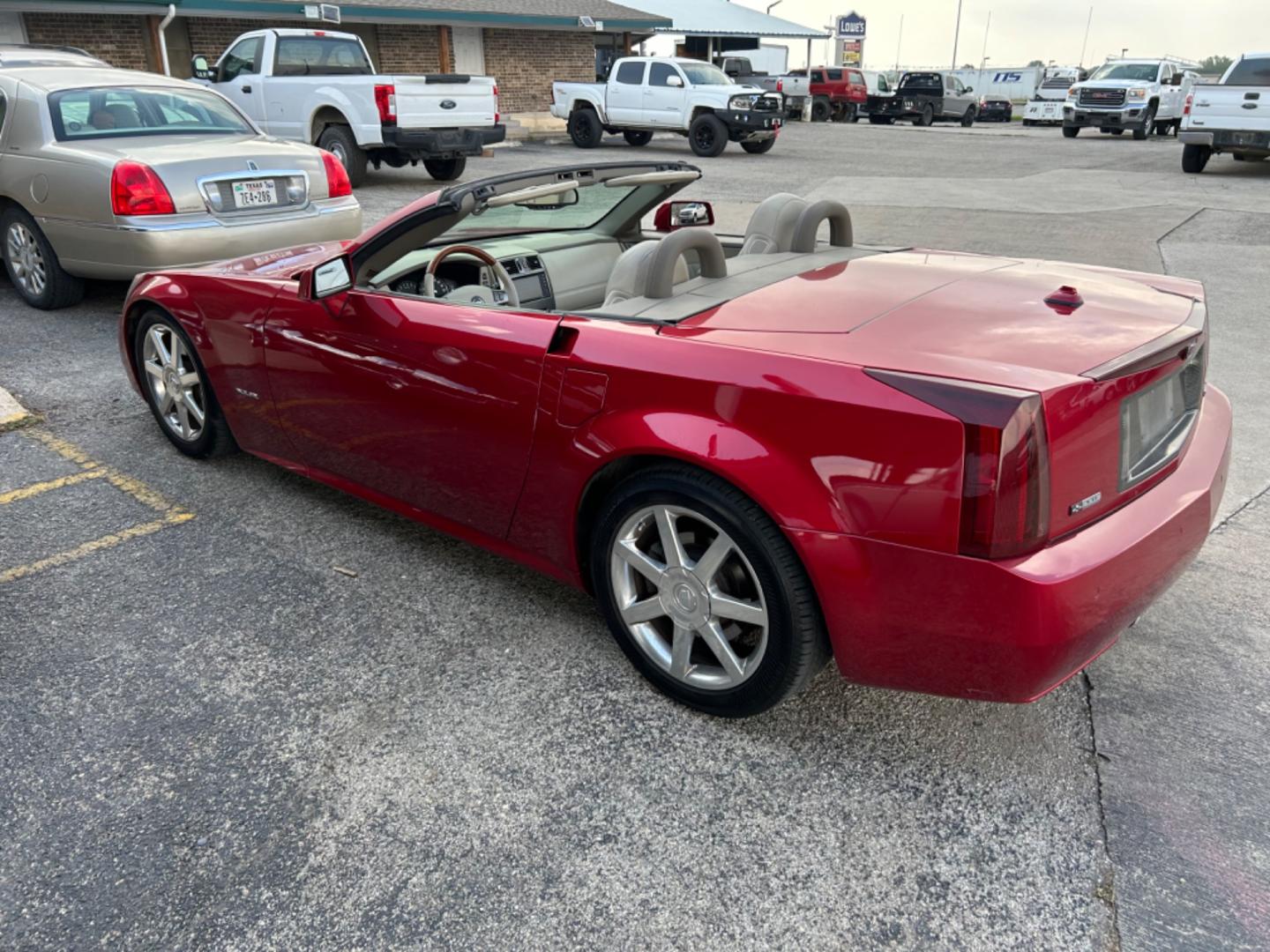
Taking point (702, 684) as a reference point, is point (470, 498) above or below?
above

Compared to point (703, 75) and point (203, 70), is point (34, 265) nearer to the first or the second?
point (203, 70)

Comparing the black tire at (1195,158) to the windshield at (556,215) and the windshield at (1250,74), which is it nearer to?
the windshield at (1250,74)

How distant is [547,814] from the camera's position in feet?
7.58

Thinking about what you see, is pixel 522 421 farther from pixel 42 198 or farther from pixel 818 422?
pixel 42 198

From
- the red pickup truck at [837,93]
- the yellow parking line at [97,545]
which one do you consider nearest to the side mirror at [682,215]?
the yellow parking line at [97,545]

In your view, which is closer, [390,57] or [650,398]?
[650,398]

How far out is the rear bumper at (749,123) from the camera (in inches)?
758

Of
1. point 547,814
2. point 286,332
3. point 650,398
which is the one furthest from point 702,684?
point 286,332

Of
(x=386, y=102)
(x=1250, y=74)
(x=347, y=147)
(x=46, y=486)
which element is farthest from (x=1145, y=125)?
(x=46, y=486)

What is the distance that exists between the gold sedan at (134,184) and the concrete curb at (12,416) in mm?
1498

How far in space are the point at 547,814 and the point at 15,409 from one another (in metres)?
4.11

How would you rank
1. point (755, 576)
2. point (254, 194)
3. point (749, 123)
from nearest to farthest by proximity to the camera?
1. point (755, 576)
2. point (254, 194)
3. point (749, 123)

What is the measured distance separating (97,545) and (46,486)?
0.78 m

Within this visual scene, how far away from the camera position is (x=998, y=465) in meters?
1.94
